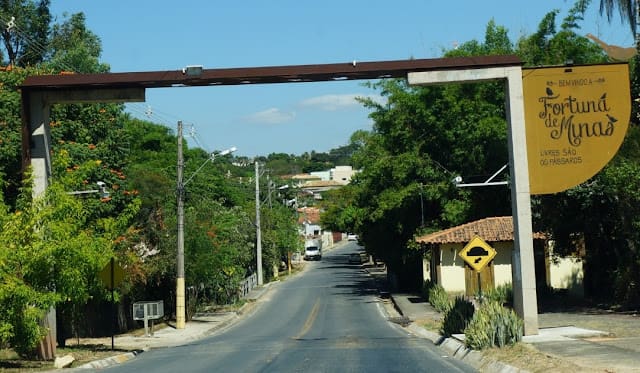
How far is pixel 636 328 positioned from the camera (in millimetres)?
20047

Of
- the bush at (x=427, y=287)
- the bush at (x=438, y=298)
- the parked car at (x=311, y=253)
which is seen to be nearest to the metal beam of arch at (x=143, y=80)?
the bush at (x=438, y=298)

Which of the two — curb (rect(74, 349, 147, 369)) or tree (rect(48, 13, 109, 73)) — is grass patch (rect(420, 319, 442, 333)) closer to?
curb (rect(74, 349, 147, 369))

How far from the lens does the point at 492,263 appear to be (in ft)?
136

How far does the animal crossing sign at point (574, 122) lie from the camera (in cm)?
1948

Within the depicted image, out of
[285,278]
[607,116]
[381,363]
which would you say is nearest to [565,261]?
[607,116]

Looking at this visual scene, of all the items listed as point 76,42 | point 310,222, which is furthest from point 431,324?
point 310,222

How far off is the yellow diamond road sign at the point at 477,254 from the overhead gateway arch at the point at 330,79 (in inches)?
57.0

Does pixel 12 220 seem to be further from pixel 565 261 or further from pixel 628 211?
pixel 565 261

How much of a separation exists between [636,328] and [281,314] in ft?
77.7

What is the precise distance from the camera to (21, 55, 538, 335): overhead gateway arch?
19.7 m

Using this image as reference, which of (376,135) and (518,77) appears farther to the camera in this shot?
(376,135)

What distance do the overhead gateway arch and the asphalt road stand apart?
3.61 meters

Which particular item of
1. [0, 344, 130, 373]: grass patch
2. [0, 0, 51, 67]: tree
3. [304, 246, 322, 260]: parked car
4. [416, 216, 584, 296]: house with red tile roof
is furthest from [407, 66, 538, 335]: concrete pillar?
[304, 246, 322, 260]: parked car

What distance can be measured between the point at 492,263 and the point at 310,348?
2188 cm
